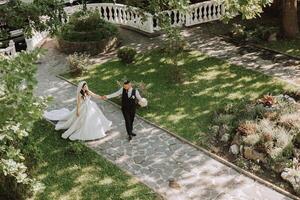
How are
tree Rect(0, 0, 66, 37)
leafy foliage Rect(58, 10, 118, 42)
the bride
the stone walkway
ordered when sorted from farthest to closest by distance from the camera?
leafy foliage Rect(58, 10, 118, 42) < the bride < the stone walkway < tree Rect(0, 0, 66, 37)

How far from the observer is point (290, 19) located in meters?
22.0

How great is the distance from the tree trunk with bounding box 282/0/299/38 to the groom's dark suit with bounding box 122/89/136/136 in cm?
1048

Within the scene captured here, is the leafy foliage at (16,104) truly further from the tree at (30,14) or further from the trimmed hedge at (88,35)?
the trimmed hedge at (88,35)

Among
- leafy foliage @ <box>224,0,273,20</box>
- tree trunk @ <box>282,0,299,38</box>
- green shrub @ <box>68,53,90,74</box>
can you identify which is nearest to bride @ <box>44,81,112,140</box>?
green shrub @ <box>68,53,90,74</box>

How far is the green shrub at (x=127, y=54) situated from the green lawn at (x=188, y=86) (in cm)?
27

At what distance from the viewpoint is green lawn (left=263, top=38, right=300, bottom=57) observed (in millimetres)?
20906

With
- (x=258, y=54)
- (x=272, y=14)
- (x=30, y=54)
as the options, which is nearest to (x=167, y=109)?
(x=258, y=54)

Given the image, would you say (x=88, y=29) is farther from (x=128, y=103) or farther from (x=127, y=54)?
(x=128, y=103)

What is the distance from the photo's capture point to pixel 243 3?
14.8 metres

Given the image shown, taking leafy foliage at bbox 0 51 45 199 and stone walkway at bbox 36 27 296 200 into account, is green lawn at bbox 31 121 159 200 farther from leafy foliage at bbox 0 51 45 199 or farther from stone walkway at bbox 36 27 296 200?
leafy foliage at bbox 0 51 45 199

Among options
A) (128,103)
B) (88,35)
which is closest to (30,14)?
(128,103)

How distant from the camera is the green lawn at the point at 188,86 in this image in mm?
16031

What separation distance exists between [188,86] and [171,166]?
17.4ft

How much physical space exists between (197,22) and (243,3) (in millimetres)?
9772
